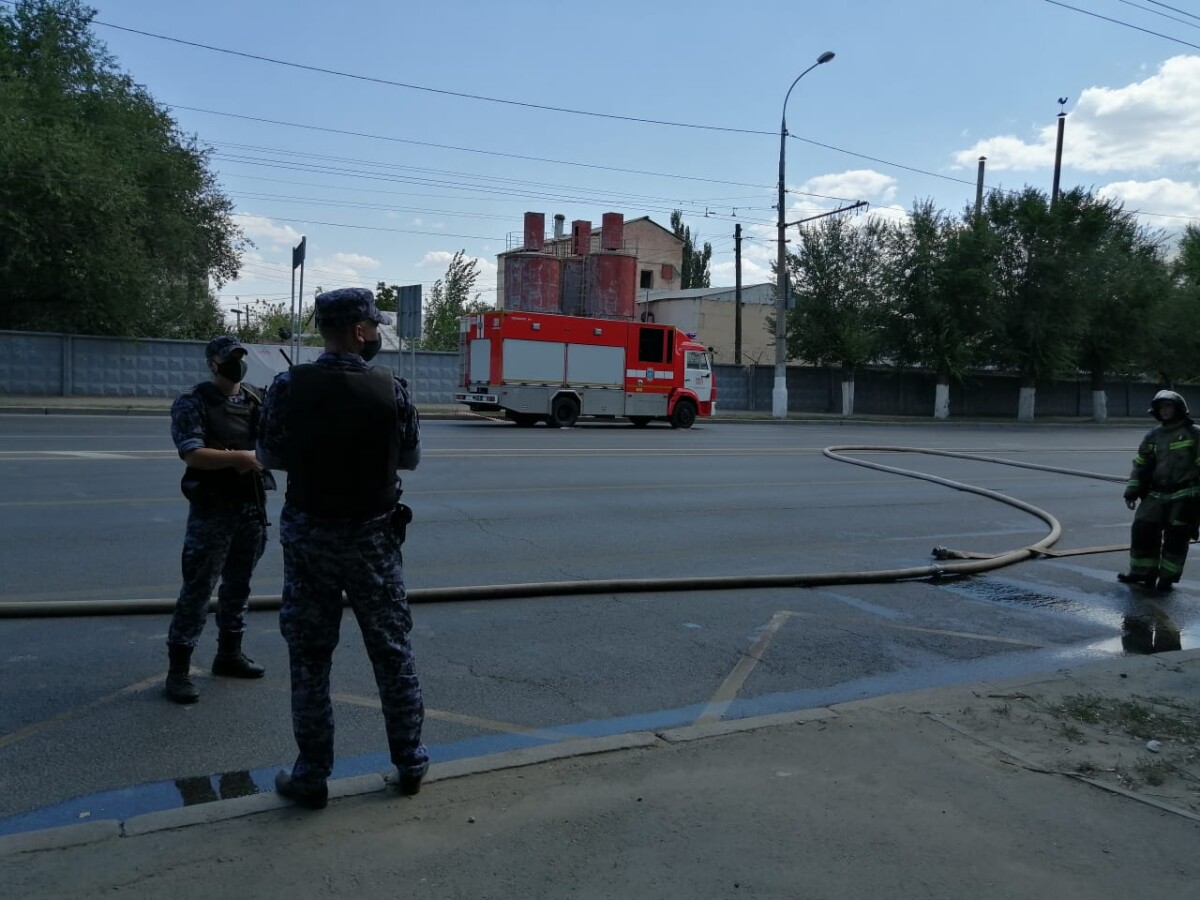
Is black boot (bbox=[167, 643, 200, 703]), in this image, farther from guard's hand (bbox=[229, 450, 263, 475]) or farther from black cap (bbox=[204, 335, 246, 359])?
black cap (bbox=[204, 335, 246, 359])

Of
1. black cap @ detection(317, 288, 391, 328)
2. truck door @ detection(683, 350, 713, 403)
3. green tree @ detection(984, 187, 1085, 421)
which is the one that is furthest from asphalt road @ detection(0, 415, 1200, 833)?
green tree @ detection(984, 187, 1085, 421)

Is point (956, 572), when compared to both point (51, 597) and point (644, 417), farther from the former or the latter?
point (644, 417)

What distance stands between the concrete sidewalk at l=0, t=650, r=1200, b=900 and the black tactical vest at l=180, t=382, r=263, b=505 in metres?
1.74

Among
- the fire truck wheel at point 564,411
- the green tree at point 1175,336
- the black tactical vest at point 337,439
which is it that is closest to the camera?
the black tactical vest at point 337,439

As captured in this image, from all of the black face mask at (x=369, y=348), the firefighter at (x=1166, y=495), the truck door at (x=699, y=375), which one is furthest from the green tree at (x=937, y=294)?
the black face mask at (x=369, y=348)

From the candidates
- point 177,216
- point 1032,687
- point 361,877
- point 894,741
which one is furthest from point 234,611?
point 177,216

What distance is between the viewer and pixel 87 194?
2972cm

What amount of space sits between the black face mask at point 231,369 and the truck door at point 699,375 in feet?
83.7

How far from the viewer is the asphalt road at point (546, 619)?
4672mm

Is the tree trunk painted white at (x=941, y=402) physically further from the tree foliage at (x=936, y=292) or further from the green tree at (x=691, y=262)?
the green tree at (x=691, y=262)

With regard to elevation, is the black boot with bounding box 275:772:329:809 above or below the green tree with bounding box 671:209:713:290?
below

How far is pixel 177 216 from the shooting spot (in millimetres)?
35812

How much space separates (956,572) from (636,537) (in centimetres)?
304

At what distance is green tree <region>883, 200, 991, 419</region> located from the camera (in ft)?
140
